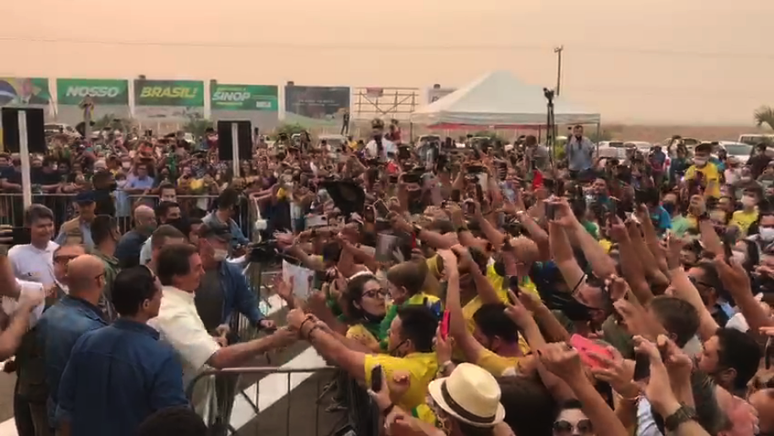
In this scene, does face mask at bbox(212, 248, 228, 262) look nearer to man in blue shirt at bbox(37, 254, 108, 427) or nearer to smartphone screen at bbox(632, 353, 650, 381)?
man in blue shirt at bbox(37, 254, 108, 427)

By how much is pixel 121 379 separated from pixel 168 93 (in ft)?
203

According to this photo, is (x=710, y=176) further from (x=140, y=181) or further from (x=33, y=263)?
(x=33, y=263)

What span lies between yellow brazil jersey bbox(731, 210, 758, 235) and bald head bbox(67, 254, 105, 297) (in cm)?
795

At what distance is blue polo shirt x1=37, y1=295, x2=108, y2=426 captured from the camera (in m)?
4.77

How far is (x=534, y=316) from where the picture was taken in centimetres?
507

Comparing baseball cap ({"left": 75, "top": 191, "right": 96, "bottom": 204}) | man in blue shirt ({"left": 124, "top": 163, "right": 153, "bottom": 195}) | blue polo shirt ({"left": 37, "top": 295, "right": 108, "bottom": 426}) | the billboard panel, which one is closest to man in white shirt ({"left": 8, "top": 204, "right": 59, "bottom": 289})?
baseball cap ({"left": 75, "top": 191, "right": 96, "bottom": 204})

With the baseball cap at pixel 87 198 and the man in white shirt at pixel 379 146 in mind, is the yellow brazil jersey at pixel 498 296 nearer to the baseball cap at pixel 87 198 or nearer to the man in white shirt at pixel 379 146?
the baseball cap at pixel 87 198

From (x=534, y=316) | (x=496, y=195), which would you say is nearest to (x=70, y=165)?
(x=496, y=195)

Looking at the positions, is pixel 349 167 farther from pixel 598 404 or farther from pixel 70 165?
pixel 598 404

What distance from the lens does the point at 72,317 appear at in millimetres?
4793

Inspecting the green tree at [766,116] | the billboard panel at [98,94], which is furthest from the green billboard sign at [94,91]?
the green tree at [766,116]

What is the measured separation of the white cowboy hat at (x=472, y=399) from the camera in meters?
3.26

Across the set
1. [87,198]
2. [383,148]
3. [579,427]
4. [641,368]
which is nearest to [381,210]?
[87,198]

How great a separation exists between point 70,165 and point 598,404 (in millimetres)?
16297
